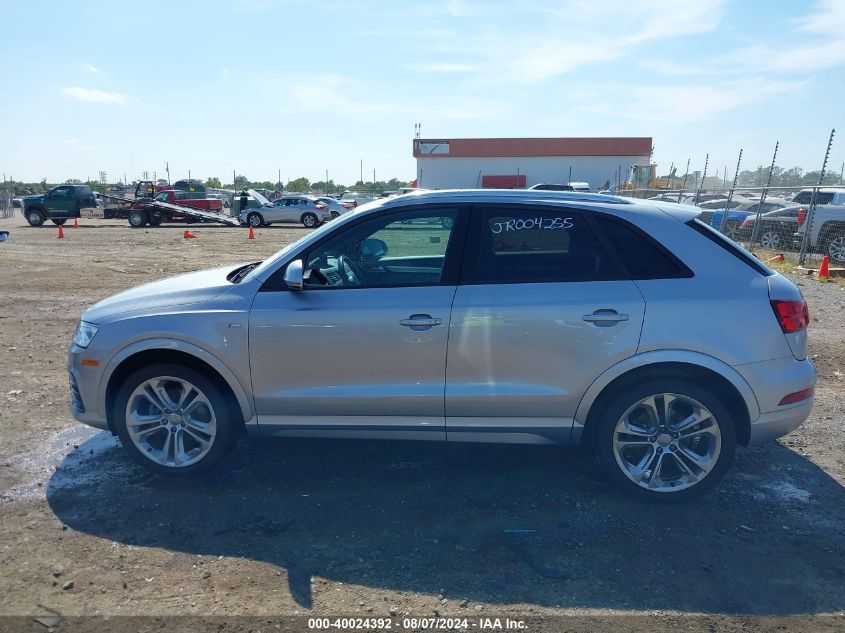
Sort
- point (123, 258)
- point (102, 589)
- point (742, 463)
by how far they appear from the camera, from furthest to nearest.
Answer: point (123, 258) < point (742, 463) < point (102, 589)

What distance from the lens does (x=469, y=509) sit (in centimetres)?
391

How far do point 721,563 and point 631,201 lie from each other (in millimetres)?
2206

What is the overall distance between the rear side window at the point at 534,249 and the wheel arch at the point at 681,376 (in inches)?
21.3

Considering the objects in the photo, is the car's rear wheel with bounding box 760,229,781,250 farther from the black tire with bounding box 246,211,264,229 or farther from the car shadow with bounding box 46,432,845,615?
the black tire with bounding box 246,211,264,229

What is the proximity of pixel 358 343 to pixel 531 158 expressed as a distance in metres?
47.8

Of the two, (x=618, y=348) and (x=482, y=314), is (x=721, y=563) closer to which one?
(x=618, y=348)

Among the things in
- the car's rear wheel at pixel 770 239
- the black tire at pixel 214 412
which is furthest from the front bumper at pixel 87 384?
the car's rear wheel at pixel 770 239

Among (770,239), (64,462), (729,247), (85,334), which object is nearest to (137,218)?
(770,239)

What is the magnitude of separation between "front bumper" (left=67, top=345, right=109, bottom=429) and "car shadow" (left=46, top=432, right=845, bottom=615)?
0.43m

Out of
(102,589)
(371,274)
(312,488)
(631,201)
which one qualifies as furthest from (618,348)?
(102,589)

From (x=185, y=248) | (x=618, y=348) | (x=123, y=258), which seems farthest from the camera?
(x=185, y=248)

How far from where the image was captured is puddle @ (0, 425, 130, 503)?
423cm

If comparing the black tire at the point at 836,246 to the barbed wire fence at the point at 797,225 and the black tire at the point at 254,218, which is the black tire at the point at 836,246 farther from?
the black tire at the point at 254,218

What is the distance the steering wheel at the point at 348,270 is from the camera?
13.7 ft
